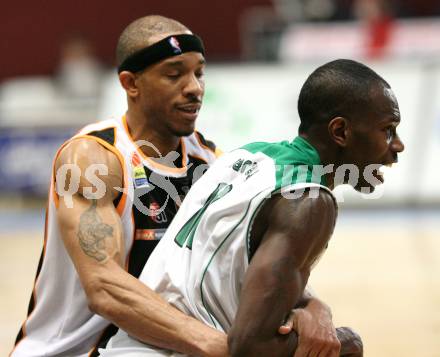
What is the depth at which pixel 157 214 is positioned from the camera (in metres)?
4.27

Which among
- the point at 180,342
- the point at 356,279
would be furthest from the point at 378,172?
the point at 356,279

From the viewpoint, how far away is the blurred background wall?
7766 mm

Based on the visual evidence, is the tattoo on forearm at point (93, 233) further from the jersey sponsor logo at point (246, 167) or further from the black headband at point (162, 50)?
the black headband at point (162, 50)

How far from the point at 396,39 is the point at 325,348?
38.5ft

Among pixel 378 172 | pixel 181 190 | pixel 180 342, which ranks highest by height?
pixel 378 172

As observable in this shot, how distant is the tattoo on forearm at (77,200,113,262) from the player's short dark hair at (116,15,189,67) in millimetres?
945

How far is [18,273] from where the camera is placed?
29.5 feet

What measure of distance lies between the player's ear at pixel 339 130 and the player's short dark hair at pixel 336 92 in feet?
0.07

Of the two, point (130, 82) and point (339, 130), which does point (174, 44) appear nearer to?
point (130, 82)

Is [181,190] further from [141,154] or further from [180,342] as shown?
[180,342]

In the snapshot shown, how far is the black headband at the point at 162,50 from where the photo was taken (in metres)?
4.38

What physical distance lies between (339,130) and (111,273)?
113cm

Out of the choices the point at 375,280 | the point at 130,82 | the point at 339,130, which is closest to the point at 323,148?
the point at 339,130

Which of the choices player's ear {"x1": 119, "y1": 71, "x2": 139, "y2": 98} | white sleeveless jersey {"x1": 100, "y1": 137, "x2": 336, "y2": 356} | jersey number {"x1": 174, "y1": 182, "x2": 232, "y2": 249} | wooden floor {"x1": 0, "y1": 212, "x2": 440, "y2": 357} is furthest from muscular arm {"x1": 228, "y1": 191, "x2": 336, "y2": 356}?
wooden floor {"x1": 0, "y1": 212, "x2": 440, "y2": 357}
